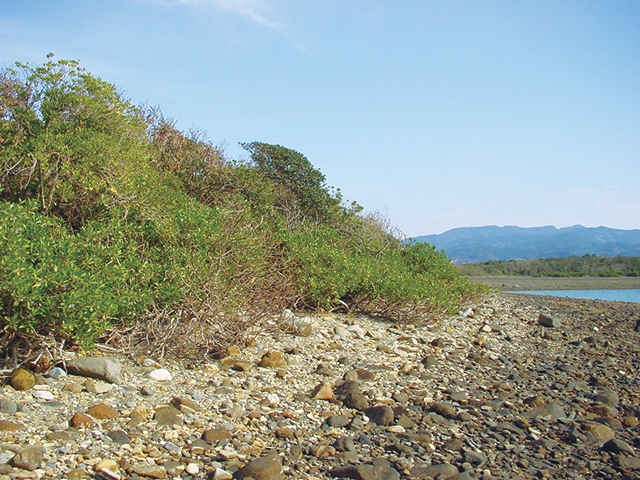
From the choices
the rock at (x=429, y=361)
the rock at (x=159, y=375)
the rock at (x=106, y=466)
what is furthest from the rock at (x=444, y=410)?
the rock at (x=106, y=466)

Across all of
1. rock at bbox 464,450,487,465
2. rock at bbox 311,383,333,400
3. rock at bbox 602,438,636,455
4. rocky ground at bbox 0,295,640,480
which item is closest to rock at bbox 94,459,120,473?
rocky ground at bbox 0,295,640,480

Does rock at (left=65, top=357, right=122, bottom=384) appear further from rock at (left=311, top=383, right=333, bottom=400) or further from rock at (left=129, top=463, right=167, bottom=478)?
rock at (left=311, top=383, right=333, bottom=400)

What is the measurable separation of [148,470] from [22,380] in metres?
1.78

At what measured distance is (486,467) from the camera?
3.80 metres

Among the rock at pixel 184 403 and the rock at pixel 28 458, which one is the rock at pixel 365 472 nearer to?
the rock at pixel 184 403

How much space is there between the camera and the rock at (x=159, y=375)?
16.7ft

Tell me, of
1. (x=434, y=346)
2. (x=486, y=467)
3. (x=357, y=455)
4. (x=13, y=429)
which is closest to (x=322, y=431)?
(x=357, y=455)

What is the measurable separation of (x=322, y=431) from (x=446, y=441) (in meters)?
1.06

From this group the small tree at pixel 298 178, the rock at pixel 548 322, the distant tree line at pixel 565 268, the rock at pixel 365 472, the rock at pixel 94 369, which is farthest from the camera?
the distant tree line at pixel 565 268

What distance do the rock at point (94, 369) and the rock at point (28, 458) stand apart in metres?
1.44

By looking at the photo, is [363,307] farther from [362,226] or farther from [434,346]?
[362,226]

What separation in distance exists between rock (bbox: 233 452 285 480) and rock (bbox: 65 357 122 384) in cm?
196

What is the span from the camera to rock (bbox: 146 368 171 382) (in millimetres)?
5098

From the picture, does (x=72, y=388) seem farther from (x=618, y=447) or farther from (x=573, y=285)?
(x=573, y=285)
